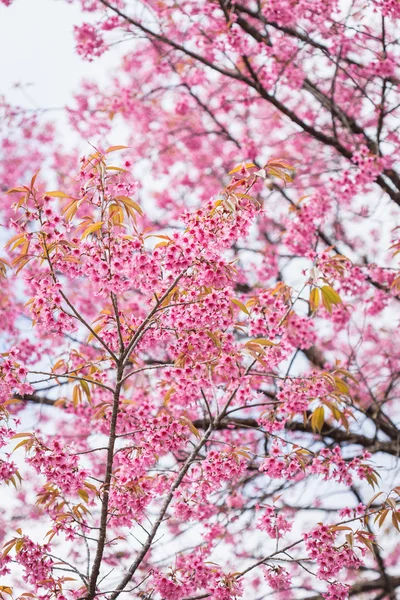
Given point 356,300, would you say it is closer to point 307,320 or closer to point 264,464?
point 307,320

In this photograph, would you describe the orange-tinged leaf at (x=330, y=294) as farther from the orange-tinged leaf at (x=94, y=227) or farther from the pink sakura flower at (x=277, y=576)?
the pink sakura flower at (x=277, y=576)

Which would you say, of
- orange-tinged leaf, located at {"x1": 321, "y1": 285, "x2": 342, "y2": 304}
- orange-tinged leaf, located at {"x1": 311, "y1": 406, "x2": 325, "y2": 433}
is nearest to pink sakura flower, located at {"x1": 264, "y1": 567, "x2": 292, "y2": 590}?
orange-tinged leaf, located at {"x1": 311, "y1": 406, "x2": 325, "y2": 433}

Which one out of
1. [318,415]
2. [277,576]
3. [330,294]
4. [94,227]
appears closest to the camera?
[94,227]

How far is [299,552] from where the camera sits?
489 centimetres

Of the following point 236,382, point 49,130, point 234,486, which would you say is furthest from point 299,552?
point 49,130

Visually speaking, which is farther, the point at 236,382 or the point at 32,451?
the point at 236,382

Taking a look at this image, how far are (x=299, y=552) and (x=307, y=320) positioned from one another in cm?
212

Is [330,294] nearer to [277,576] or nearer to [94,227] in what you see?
[94,227]

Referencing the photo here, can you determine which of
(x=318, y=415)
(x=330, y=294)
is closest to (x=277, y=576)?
(x=318, y=415)

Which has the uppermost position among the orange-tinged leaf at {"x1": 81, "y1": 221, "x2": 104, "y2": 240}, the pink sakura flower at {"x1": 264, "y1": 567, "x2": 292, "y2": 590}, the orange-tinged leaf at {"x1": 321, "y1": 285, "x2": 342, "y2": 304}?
the orange-tinged leaf at {"x1": 81, "y1": 221, "x2": 104, "y2": 240}

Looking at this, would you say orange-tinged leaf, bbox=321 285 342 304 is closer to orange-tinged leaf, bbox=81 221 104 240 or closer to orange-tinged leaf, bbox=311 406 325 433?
orange-tinged leaf, bbox=311 406 325 433

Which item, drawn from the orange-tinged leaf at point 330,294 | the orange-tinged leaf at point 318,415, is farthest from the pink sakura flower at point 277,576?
the orange-tinged leaf at point 330,294

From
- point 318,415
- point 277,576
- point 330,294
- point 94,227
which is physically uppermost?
point 94,227

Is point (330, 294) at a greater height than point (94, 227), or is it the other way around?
point (94, 227)
